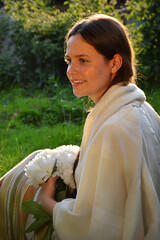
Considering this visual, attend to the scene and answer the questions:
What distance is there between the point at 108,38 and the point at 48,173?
894 millimetres

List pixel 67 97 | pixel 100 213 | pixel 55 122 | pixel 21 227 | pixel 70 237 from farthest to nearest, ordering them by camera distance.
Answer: pixel 67 97
pixel 55 122
pixel 21 227
pixel 70 237
pixel 100 213

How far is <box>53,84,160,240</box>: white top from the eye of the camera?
161 centimetres

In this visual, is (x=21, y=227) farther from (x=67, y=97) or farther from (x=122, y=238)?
(x=67, y=97)

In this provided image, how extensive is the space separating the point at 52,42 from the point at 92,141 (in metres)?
6.22

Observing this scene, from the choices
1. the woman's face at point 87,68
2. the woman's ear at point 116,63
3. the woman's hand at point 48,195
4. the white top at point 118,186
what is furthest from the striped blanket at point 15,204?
the woman's ear at point 116,63

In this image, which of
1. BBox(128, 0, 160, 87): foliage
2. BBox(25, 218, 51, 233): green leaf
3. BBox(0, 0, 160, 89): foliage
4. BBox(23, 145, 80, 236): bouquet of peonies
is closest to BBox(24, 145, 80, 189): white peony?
BBox(23, 145, 80, 236): bouquet of peonies

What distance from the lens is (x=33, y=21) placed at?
7.75 meters

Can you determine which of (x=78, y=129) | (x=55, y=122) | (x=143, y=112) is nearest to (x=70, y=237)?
(x=143, y=112)

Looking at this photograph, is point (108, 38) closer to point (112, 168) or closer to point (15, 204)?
point (112, 168)

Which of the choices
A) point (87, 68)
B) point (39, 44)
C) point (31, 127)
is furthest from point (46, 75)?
point (87, 68)

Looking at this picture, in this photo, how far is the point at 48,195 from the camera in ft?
6.64

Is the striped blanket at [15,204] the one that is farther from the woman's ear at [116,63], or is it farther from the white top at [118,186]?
the woman's ear at [116,63]

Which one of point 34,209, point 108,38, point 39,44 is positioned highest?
point 108,38

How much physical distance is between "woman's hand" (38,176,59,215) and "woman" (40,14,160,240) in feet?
0.09
